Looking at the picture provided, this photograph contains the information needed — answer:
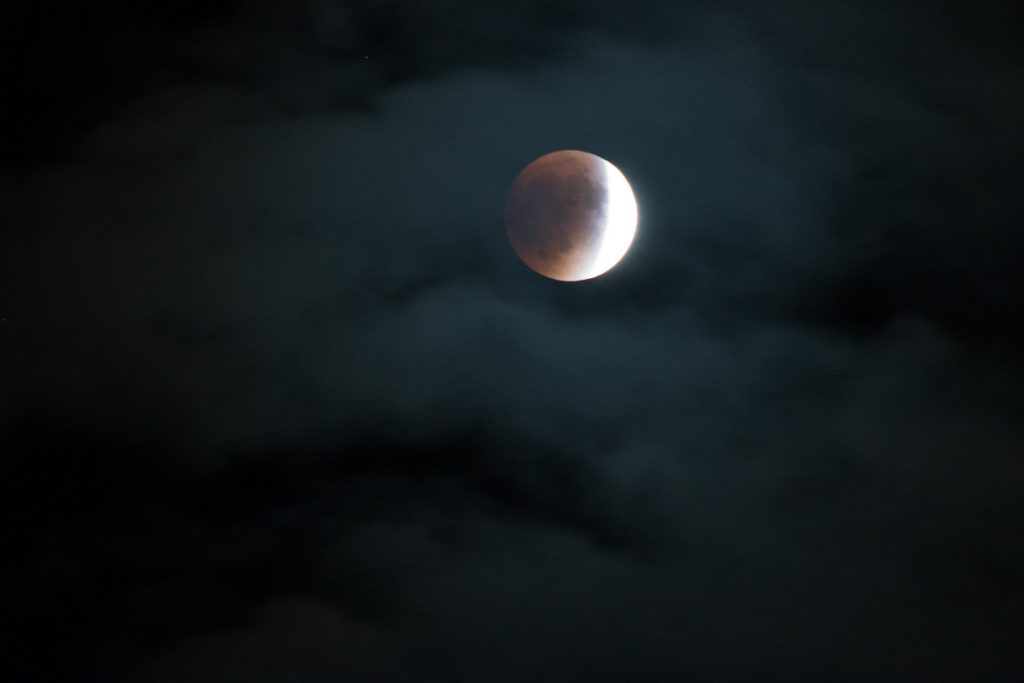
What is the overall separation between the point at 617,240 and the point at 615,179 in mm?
1034

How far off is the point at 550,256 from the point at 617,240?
1.61 meters

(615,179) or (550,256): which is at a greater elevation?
(615,179)

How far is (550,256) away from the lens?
66.1 feet

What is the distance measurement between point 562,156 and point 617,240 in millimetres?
1698

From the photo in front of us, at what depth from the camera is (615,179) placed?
21.2 m

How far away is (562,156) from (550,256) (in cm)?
199

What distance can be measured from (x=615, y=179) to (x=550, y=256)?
2052mm

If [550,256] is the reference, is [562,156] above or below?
above

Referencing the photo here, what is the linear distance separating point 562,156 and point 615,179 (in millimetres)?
983

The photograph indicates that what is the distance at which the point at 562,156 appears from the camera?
21.1 meters
